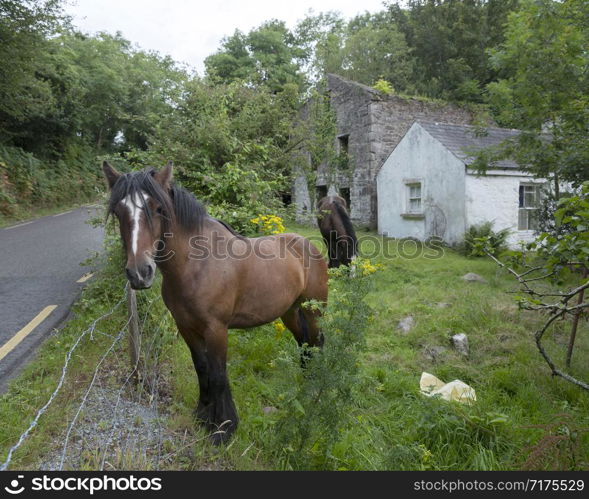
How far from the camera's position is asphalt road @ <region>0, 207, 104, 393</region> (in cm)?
439

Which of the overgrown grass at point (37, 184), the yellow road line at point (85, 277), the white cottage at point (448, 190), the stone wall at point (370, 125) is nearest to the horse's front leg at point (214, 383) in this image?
the yellow road line at point (85, 277)

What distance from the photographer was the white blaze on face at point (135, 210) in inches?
93.3

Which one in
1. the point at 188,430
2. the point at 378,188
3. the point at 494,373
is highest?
the point at 378,188

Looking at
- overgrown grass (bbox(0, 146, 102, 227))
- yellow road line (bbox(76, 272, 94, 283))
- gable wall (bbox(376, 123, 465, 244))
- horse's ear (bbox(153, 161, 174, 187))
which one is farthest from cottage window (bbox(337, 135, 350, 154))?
horse's ear (bbox(153, 161, 174, 187))

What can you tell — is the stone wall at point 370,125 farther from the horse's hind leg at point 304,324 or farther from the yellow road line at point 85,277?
the horse's hind leg at point 304,324

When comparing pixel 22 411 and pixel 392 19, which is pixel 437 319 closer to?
pixel 22 411

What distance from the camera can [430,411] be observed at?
337cm

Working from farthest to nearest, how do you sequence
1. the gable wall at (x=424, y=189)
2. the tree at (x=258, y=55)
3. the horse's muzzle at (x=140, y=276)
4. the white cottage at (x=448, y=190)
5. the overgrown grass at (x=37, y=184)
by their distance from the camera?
the tree at (x=258, y=55) → the overgrown grass at (x=37, y=184) → the gable wall at (x=424, y=189) → the white cottage at (x=448, y=190) → the horse's muzzle at (x=140, y=276)

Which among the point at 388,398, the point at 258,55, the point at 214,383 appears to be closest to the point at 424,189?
the point at 388,398

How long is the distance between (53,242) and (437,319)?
938 centimetres

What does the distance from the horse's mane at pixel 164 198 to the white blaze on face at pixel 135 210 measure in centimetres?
1

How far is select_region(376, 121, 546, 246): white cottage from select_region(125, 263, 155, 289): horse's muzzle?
11.3m

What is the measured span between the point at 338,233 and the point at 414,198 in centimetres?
830
